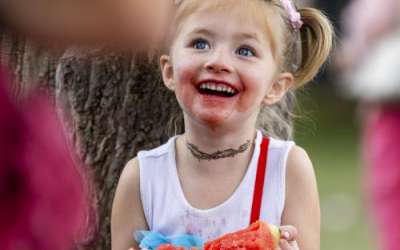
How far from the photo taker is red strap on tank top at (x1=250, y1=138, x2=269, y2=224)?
13.9 ft

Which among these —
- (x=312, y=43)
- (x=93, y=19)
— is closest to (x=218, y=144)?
(x=312, y=43)

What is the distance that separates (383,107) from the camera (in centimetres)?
652

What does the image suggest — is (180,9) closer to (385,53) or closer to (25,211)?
(25,211)

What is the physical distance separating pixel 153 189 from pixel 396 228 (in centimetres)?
220

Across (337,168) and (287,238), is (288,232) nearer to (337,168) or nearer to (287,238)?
(287,238)

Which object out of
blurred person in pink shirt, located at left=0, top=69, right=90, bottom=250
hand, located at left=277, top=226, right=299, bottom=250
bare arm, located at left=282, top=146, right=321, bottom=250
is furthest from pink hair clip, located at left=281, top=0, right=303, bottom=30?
blurred person in pink shirt, located at left=0, top=69, right=90, bottom=250

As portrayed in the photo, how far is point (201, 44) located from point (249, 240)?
0.57 m

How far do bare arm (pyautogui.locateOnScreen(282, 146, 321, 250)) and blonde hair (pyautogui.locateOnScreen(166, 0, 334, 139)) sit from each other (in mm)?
294

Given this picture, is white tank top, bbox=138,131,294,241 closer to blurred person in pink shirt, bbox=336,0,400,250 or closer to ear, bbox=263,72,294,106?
ear, bbox=263,72,294,106

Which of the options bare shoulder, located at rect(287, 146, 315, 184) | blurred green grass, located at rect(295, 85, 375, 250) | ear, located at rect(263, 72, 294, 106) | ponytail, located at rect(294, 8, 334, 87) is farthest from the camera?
blurred green grass, located at rect(295, 85, 375, 250)

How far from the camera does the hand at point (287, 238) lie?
4117mm

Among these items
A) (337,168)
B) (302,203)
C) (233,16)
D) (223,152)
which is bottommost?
(302,203)

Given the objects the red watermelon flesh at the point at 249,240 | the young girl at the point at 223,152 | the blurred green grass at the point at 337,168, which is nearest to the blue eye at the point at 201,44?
the young girl at the point at 223,152

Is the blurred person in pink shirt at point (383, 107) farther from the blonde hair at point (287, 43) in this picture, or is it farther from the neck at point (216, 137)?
the neck at point (216, 137)
